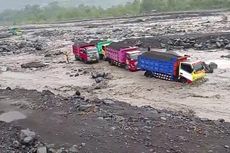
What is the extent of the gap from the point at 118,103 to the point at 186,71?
8.10m

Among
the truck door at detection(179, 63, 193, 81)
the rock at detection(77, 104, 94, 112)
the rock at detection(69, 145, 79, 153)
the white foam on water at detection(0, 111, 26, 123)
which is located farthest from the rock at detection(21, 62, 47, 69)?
the rock at detection(69, 145, 79, 153)

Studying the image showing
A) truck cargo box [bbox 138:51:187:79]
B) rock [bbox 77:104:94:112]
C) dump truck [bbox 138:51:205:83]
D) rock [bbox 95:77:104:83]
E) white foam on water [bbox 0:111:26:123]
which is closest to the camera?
white foam on water [bbox 0:111:26:123]

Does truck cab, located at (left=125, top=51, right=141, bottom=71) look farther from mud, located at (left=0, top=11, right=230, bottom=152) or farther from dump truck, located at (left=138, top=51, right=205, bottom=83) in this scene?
dump truck, located at (left=138, top=51, right=205, bottom=83)

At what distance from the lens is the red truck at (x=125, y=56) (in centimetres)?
4013

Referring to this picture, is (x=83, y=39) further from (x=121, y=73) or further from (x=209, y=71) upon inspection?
(x=209, y=71)

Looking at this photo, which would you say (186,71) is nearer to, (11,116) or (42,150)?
(11,116)

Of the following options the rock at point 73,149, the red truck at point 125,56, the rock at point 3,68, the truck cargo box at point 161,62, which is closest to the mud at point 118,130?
the rock at point 73,149

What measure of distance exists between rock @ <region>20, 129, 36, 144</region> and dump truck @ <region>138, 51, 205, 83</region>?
16.1m

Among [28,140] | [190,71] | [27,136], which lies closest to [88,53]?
[190,71]

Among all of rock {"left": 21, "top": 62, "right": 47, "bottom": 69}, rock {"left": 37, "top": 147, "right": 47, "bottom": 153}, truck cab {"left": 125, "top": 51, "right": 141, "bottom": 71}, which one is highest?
rock {"left": 37, "top": 147, "right": 47, "bottom": 153}

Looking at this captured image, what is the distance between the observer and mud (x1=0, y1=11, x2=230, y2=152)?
2078 centimetres

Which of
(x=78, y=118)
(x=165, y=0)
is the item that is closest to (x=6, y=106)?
(x=78, y=118)

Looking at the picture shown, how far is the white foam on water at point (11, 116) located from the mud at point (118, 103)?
1.22 ft

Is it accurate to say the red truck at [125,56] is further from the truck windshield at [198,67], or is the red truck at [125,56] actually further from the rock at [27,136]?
the rock at [27,136]
